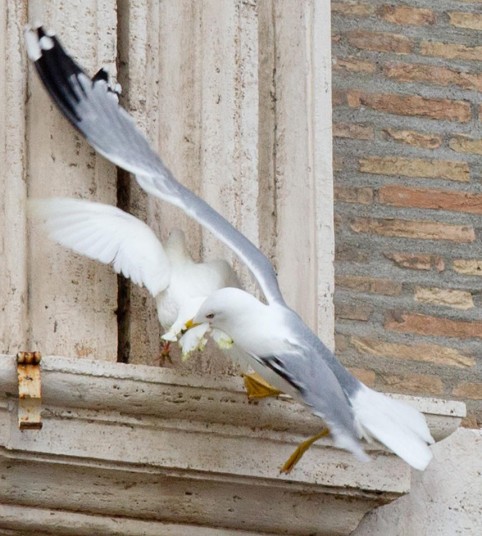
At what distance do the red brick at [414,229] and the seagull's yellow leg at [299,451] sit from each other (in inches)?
36.0

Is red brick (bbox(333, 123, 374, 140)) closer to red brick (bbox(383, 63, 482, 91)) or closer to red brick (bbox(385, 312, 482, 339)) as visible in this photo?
red brick (bbox(383, 63, 482, 91))

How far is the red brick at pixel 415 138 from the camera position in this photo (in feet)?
11.5

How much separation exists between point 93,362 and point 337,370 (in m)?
0.25

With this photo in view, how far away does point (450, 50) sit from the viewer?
3.57 metres

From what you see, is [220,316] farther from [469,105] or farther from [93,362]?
[469,105]

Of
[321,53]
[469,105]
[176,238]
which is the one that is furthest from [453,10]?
[176,238]

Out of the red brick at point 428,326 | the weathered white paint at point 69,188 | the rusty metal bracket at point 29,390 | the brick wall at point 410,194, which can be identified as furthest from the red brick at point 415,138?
the rusty metal bracket at point 29,390

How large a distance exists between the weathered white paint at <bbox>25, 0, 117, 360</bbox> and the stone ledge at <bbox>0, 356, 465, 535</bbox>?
0.09 m

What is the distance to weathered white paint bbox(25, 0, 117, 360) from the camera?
8.45ft

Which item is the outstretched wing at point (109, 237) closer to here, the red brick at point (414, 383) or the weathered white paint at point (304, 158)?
the weathered white paint at point (304, 158)

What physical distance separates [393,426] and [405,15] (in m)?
1.22

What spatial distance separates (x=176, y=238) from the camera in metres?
2.62

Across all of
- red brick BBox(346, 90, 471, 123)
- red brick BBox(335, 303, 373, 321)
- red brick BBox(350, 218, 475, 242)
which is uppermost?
red brick BBox(346, 90, 471, 123)

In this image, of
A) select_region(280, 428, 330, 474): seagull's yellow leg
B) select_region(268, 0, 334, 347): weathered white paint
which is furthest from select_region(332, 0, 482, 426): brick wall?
select_region(280, 428, 330, 474): seagull's yellow leg
